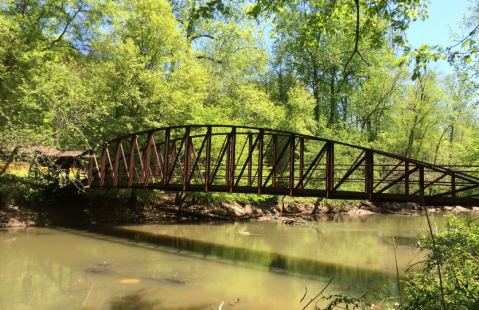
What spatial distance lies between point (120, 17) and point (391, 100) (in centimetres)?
2929

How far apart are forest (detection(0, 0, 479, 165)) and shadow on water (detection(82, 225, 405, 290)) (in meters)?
7.02

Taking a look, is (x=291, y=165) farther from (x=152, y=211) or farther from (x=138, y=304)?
(x=152, y=211)

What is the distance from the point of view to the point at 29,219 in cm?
1992

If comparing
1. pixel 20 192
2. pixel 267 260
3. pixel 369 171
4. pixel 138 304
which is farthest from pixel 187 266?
pixel 20 192

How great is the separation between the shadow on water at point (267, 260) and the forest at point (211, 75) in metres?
7.02

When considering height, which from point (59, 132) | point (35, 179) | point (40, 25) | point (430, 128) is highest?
point (40, 25)

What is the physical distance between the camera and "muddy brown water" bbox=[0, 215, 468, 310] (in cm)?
909

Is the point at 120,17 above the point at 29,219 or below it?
above

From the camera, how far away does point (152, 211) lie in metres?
26.4

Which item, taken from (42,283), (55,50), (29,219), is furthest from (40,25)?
(42,283)

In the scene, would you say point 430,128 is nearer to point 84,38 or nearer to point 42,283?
point 84,38

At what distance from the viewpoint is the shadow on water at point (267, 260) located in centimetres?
1155

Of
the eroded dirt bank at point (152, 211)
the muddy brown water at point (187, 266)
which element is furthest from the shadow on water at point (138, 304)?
the eroded dirt bank at point (152, 211)

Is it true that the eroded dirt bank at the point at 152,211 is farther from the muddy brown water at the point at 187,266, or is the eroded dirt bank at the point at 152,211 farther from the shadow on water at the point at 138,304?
the shadow on water at the point at 138,304
